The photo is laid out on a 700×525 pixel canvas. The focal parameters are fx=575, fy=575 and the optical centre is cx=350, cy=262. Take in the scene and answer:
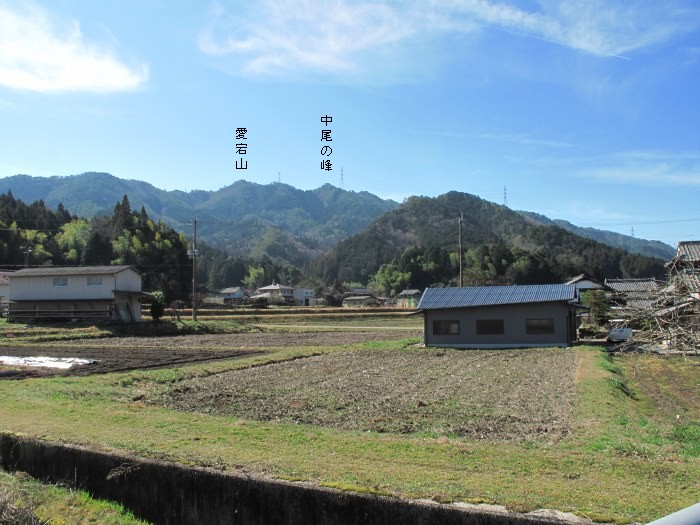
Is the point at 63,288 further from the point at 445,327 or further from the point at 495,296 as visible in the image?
the point at 495,296

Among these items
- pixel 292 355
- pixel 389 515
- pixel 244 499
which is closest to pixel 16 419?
pixel 244 499

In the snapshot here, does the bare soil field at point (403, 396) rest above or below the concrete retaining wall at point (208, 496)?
below

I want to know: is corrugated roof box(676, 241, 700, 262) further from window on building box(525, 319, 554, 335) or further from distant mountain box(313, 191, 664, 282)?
distant mountain box(313, 191, 664, 282)

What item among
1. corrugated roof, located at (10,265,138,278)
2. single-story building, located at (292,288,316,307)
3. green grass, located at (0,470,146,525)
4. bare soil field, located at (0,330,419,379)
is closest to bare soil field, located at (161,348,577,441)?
bare soil field, located at (0,330,419,379)

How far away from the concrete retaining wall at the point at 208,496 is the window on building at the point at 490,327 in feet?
81.2

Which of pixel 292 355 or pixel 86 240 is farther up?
pixel 86 240

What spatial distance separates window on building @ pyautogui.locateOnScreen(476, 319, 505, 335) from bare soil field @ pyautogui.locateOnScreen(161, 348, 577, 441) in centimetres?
792

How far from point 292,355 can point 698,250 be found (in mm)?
20119

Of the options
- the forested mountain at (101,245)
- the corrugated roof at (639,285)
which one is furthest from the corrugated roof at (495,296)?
the forested mountain at (101,245)

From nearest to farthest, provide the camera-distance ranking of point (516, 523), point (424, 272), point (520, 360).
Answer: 1. point (516, 523)
2. point (520, 360)
3. point (424, 272)

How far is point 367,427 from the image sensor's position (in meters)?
9.05

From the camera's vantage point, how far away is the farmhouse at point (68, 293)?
134 ft

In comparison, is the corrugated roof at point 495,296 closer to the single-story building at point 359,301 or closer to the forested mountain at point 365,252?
the forested mountain at point 365,252

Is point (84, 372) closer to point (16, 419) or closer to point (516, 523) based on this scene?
point (16, 419)
